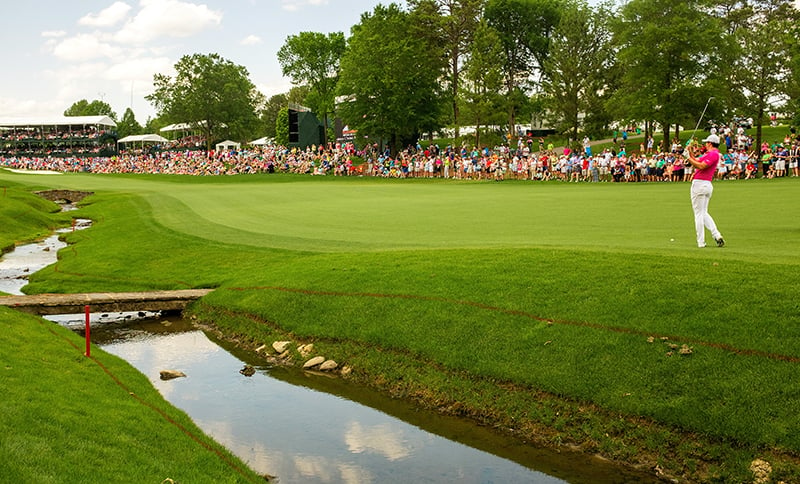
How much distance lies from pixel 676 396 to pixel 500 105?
2596 inches

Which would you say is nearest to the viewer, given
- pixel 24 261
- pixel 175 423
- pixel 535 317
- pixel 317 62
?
pixel 175 423

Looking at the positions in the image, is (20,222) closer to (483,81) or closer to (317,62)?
(483,81)

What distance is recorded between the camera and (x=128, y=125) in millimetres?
191125

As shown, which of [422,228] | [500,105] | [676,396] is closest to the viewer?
[676,396]

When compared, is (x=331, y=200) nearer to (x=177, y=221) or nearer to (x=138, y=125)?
(x=177, y=221)

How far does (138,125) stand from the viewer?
194 metres

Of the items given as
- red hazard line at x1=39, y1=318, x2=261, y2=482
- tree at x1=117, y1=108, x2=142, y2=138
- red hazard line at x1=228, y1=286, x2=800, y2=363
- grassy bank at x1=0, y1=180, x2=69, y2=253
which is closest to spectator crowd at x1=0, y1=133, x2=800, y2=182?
grassy bank at x1=0, y1=180, x2=69, y2=253

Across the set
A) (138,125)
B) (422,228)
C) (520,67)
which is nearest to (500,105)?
(520,67)

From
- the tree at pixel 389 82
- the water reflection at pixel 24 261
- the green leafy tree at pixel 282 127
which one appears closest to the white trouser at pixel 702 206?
the water reflection at pixel 24 261

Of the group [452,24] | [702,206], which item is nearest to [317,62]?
[452,24]

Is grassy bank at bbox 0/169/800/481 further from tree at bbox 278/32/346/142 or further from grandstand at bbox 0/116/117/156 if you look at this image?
grandstand at bbox 0/116/117/156

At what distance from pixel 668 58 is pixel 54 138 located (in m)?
127

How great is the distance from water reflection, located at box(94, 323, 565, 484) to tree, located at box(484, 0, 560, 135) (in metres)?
91.5

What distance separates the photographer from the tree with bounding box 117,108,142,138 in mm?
187000
